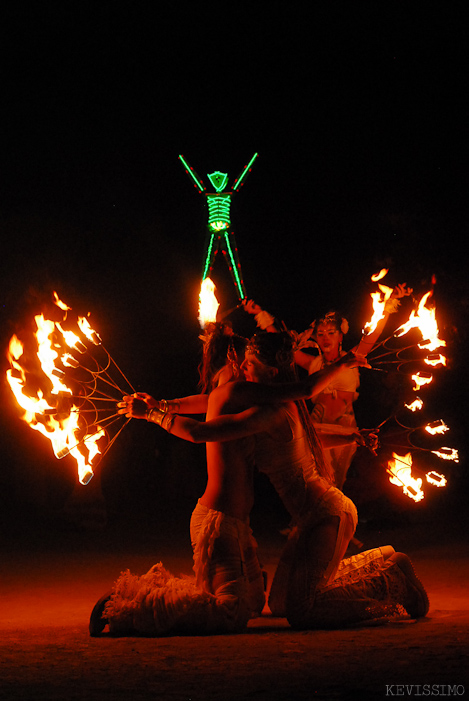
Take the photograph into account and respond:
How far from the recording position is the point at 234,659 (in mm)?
3963

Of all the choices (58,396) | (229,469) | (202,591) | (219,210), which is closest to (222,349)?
(229,469)

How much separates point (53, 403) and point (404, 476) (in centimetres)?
215

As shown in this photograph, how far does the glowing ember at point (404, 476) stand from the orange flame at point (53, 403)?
5.89 ft

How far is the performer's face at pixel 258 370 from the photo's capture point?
5.15 meters

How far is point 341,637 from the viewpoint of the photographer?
173 inches

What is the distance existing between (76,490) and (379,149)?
844 cm

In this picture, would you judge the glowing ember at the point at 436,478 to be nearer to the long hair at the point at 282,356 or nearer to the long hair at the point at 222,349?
the long hair at the point at 282,356

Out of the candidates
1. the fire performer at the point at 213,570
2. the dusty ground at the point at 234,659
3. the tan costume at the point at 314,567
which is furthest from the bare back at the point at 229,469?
the dusty ground at the point at 234,659

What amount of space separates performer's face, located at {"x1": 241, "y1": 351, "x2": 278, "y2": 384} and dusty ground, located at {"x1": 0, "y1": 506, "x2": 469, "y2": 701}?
136 cm

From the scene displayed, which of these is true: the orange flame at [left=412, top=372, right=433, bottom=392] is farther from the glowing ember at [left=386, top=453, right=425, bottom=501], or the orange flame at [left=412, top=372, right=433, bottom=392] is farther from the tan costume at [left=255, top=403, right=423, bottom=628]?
the tan costume at [left=255, top=403, right=423, bottom=628]

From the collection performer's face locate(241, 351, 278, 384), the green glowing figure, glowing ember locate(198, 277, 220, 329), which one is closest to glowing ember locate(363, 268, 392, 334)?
performer's face locate(241, 351, 278, 384)

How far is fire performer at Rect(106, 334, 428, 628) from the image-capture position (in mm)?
4684

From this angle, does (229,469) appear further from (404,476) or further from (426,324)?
(426,324)

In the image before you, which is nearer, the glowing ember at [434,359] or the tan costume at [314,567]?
the tan costume at [314,567]
